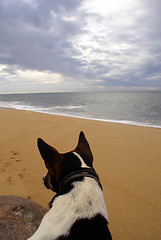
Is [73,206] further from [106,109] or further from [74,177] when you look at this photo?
[106,109]

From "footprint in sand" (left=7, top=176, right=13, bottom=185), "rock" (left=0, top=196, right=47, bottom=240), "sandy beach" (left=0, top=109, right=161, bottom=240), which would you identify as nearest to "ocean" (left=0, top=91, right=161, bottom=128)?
"sandy beach" (left=0, top=109, right=161, bottom=240)

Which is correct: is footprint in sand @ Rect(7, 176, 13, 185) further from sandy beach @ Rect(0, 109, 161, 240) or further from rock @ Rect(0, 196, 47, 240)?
rock @ Rect(0, 196, 47, 240)

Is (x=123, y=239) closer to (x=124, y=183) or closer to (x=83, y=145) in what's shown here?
(x=124, y=183)

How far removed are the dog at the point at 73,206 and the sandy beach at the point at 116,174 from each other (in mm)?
1523

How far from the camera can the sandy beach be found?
2023 mm

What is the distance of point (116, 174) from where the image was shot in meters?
3.12

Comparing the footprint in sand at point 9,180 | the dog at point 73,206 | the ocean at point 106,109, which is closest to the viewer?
the dog at point 73,206

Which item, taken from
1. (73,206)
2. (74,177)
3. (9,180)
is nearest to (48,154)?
(74,177)

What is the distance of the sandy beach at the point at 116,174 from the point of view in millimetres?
2023

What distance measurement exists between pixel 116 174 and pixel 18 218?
2376 mm

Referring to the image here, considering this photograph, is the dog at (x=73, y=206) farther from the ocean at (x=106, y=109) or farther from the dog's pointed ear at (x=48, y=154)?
the ocean at (x=106, y=109)

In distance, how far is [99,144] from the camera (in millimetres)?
4777

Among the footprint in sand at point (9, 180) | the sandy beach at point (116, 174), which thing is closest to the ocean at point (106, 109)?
the sandy beach at point (116, 174)

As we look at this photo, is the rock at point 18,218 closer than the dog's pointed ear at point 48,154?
No
